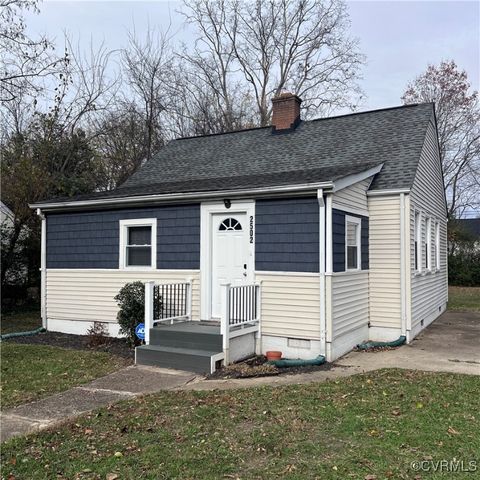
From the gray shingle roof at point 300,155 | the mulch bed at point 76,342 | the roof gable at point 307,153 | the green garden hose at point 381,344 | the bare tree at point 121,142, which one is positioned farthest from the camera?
the bare tree at point 121,142

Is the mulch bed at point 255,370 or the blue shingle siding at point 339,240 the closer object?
the mulch bed at point 255,370

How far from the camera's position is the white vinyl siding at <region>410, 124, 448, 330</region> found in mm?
10055

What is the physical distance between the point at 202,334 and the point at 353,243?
138 inches

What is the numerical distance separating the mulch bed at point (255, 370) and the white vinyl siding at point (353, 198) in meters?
2.72

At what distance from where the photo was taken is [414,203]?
10.0m

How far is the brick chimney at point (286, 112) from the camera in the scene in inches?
515

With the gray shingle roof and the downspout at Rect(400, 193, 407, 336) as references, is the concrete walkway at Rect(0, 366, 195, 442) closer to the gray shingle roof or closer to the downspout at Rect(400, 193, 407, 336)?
the gray shingle roof

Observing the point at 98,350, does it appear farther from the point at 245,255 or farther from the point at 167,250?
the point at 245,255

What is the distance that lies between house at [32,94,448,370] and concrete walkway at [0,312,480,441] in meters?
0.45

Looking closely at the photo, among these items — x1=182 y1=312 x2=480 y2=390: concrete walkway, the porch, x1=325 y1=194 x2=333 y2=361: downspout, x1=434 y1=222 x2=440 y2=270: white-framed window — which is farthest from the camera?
x1=434 y1=222 x2=440 y2=270: white-framed window

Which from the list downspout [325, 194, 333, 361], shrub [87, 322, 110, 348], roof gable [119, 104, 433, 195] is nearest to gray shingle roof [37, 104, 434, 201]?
Result: roof gable [119, 104, 433, 195]

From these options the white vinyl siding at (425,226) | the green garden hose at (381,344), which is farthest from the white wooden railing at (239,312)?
the white vinyl siding at (425,226)

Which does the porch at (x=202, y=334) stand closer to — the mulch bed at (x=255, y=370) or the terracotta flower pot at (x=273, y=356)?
the mulch bed at (x=255, y=370)

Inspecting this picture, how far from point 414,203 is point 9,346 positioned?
8923 mm
